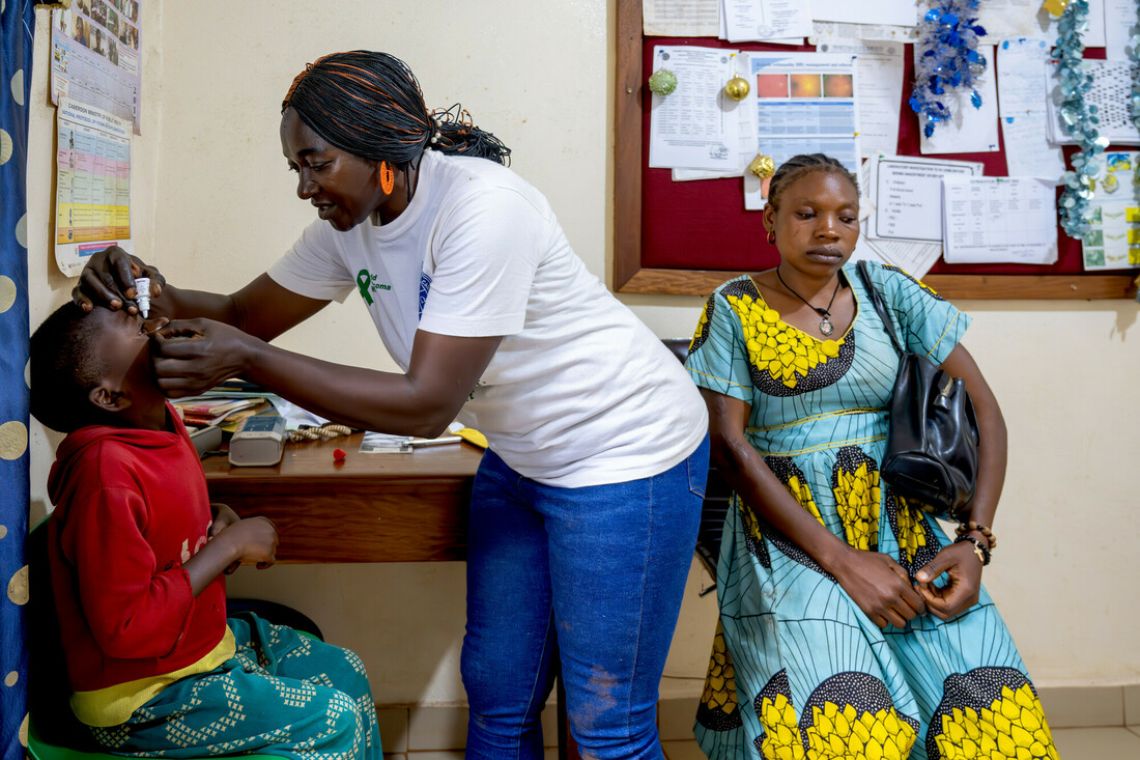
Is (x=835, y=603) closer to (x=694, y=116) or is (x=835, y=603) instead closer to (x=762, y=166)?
(x=762, y=166)

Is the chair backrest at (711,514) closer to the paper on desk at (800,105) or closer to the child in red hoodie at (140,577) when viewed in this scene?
the paper on desk at (800,105)

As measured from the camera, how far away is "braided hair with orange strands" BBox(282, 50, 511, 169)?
119cm

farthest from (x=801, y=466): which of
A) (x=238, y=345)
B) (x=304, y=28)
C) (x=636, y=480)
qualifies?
(x=304, y=28)

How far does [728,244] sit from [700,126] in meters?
0.29

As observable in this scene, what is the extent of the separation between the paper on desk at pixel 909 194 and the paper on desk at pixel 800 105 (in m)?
0.13

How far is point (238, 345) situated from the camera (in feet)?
3.43

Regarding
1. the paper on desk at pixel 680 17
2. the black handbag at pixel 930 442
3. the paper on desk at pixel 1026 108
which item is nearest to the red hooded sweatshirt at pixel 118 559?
the black handbag at pixel 930 442

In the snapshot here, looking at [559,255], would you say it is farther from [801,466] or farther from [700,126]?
[700,126]

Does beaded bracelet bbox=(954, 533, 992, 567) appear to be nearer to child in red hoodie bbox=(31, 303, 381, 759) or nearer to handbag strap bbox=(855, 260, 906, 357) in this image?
handbag strap bbox=(855, 260, 906, 357)

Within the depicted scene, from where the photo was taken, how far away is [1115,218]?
2.45 m

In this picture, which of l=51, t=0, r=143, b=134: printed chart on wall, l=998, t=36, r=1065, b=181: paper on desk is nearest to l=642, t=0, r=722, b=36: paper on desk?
l=998, t=36, r=1065, b=181: paper on desk

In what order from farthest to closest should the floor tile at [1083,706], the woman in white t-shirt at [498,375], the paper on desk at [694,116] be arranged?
1. the floor tile at [1083,706]
2. the paper on desk at [694,116]
3. the woman in white t-shirt at [498,375]

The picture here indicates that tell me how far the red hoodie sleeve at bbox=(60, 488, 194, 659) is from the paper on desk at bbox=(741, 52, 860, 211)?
5.44 feet

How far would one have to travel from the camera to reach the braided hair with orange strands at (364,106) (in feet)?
3.90
